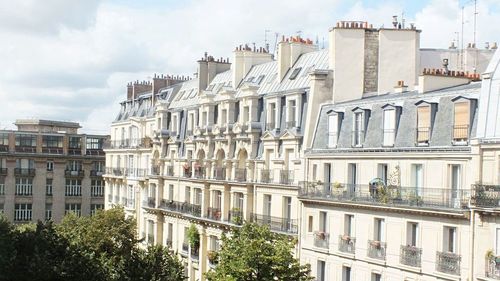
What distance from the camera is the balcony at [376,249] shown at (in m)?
41.4

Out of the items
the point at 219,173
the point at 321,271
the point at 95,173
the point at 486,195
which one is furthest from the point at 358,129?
the point at 95,173

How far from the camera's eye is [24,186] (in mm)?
98688

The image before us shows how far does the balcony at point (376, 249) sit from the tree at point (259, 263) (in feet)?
11.2

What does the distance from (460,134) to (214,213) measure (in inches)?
1058

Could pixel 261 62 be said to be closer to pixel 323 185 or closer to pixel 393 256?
pixel 323 185

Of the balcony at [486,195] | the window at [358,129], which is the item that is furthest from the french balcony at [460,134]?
the window at [358,129]

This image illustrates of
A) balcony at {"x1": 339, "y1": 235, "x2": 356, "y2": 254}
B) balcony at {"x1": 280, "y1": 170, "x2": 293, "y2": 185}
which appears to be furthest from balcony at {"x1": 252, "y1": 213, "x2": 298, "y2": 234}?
balcony at {"x1": 339, "y1": 235, "x2": 356, "y2": 254}

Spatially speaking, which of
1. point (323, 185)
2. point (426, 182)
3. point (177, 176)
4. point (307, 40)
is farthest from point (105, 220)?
point (426, 182)

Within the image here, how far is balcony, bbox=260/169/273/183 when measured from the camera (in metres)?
53.5

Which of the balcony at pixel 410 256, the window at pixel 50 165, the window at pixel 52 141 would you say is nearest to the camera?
the balcony at pixel 410 256

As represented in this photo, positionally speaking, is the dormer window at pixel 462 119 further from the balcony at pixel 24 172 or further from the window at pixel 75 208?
the window at pixel 75 208

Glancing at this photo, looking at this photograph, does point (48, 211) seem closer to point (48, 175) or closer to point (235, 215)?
point (48, 175)

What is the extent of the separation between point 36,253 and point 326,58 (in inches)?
828

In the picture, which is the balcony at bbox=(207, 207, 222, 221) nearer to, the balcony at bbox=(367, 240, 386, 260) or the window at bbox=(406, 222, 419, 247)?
the balcony at bbox=(367, 240, 386, 260)
